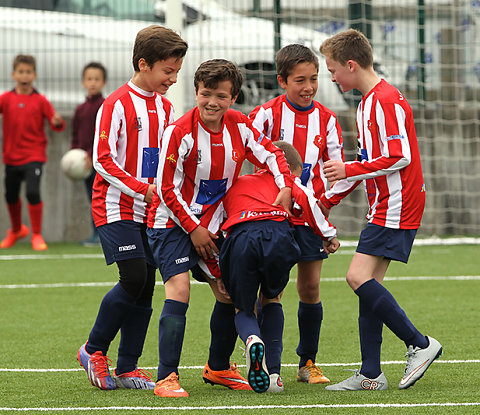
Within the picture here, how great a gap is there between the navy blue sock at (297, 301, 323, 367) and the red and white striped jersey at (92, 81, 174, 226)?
0.99 meters

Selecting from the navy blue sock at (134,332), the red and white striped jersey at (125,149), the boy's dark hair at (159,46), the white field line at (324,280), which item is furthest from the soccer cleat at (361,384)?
the white field line at (324,280)

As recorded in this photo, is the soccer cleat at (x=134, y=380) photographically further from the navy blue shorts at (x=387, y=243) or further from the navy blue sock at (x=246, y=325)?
the navy blue shorts at (x=387, y=243)

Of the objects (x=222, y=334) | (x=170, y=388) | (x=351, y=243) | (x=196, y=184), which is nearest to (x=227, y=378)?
(x=222, y=334)

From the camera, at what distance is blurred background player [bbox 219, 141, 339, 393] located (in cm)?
461

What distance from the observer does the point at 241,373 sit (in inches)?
211

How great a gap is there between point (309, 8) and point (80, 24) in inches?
104

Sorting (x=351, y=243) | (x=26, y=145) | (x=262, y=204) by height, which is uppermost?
(x=26, y=145)

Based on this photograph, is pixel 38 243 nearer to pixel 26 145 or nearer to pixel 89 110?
pixel 26 145

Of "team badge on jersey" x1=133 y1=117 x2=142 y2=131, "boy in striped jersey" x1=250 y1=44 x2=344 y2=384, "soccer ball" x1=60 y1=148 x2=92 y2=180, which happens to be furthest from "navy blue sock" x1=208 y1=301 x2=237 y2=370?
"soccer ball" x1=60 y1=148 x2=92 y2=180

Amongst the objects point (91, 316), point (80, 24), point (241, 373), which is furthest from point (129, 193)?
point (80, 24)

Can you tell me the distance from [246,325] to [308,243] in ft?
2.53

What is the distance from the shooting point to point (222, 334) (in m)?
5.04

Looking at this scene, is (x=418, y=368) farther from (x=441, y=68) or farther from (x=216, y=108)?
(x=441, y=68)

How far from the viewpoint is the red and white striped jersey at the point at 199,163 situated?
15.3 ft
